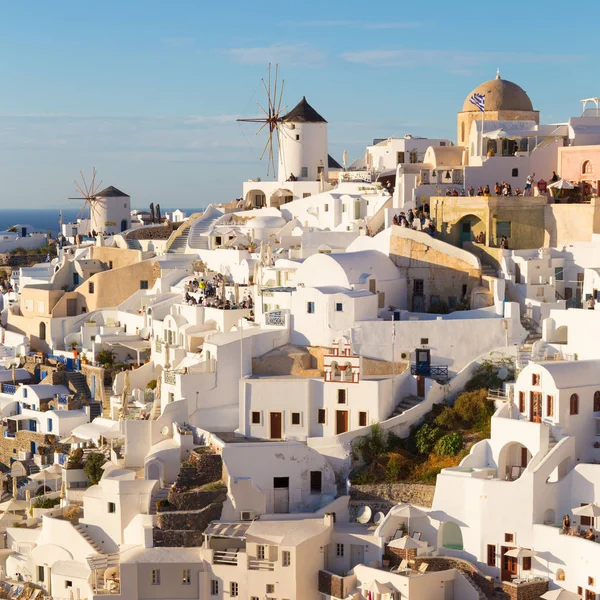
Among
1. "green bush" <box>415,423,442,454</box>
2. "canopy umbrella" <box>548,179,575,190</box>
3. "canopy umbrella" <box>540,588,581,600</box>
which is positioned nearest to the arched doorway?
"canopy umbrella" <box>548,179,575,190</box>

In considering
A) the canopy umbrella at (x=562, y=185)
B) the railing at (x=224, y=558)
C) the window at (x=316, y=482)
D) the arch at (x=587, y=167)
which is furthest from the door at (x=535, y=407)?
the arch at (x=587, y=167)

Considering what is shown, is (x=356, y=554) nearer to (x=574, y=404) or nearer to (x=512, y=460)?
(x=512, y=460)

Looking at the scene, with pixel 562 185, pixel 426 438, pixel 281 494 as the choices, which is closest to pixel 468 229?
pixel 562 185

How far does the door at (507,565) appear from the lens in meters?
30.6

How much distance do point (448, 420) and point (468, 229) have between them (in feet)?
28.3

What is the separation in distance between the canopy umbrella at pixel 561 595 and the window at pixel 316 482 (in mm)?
6927

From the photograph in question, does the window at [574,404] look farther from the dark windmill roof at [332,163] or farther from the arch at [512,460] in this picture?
the dark windmill roof at [332,163]

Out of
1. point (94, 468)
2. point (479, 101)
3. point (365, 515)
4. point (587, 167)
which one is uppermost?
point (479, 101)

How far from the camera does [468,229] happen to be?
41438 mm

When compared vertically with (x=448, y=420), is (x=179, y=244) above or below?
above

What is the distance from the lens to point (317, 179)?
2195 inches

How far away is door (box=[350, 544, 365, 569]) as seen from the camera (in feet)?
105

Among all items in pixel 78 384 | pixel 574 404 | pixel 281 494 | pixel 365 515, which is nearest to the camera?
pixel 574 404

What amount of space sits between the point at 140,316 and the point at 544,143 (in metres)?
14.5
